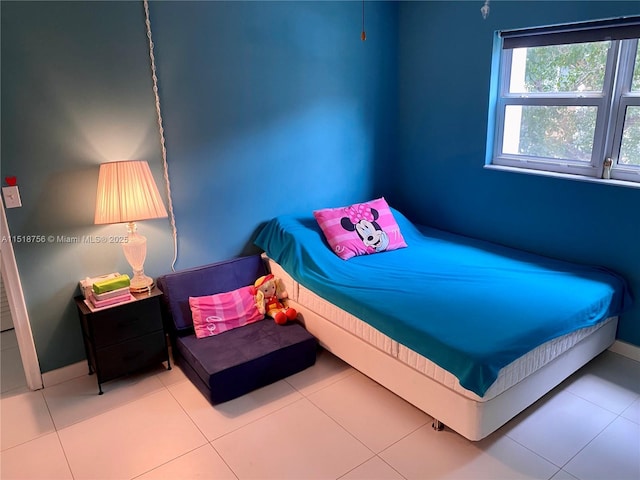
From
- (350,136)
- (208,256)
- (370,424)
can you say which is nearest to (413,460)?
(370,424)

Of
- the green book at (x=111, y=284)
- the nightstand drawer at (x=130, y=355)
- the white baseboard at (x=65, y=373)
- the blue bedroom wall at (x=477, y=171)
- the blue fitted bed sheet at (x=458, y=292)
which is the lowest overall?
the white baseboard at (x=65, y=373)

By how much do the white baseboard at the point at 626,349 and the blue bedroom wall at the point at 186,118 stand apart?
81.3 inches

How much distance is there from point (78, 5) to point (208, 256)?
159 centimetres

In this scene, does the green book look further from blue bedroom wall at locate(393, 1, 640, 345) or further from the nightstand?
blue bedroom wall at locate(393, 1, 640, 345)

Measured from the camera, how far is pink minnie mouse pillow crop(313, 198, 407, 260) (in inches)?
126

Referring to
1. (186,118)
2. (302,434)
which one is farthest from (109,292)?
(302,434)

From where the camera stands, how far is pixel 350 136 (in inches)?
146

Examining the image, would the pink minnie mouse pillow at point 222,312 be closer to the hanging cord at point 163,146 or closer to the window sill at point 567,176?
the hanging cord at point 163,146

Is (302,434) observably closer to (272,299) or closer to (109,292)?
(272,299)

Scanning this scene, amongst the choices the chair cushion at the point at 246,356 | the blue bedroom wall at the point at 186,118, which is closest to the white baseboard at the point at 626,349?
the chair cushion at the point at 246,356

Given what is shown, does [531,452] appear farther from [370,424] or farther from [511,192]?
[511,192]

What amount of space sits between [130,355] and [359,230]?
1.64m

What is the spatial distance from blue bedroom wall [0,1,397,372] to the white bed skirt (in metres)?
0.97

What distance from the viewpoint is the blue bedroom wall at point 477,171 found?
2799 millimetres
